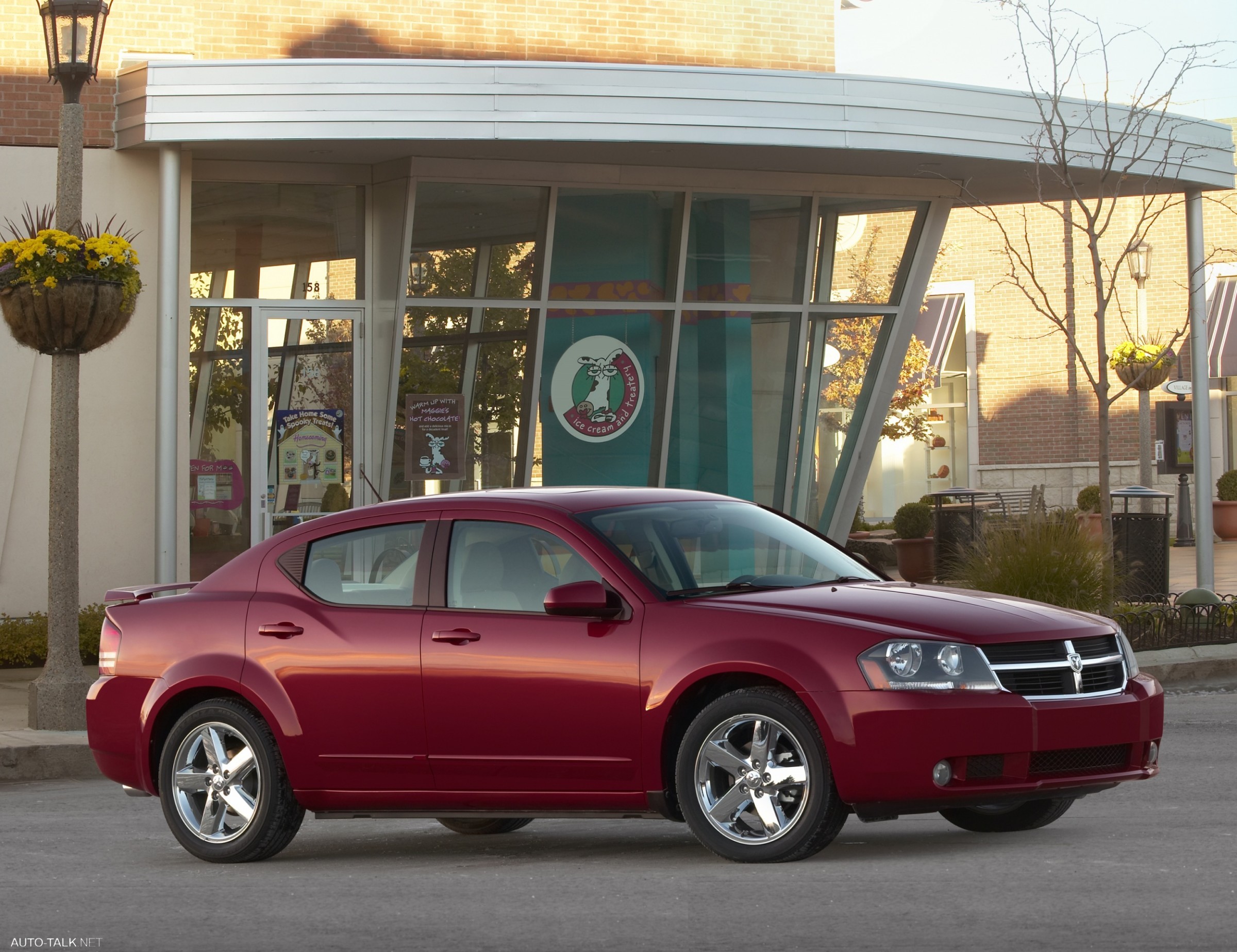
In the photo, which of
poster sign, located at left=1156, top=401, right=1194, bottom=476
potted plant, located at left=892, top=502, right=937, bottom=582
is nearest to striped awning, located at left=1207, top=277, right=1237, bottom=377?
poster sign, located at left=1156, top=401, right=1194, bottom=476

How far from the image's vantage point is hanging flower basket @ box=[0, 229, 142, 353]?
40.8 ft

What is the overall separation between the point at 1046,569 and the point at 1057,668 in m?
8.01

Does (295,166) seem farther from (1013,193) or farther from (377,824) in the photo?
(377,824)

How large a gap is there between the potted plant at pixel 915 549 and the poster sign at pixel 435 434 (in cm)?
662

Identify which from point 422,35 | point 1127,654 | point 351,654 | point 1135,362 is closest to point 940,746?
point 1127,654

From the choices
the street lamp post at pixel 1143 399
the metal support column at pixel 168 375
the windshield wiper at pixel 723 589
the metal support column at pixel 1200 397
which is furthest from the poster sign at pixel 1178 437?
the windshield wiper at pixel 723 589

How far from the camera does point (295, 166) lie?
60.8 feet

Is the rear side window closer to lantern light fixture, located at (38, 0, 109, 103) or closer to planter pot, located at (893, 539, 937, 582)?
lantern light fixture, located at (38, 0, 109, 103)

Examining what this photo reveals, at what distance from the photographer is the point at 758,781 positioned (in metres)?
6.70

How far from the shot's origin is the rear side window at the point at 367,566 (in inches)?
303

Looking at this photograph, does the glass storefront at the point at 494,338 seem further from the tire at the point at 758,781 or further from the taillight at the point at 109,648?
the tire at the point at 758,781

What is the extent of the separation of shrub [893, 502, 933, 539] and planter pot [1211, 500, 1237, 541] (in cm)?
1129

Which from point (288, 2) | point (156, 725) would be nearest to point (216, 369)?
point (288, 2)

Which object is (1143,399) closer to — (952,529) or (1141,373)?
(1141,373)
